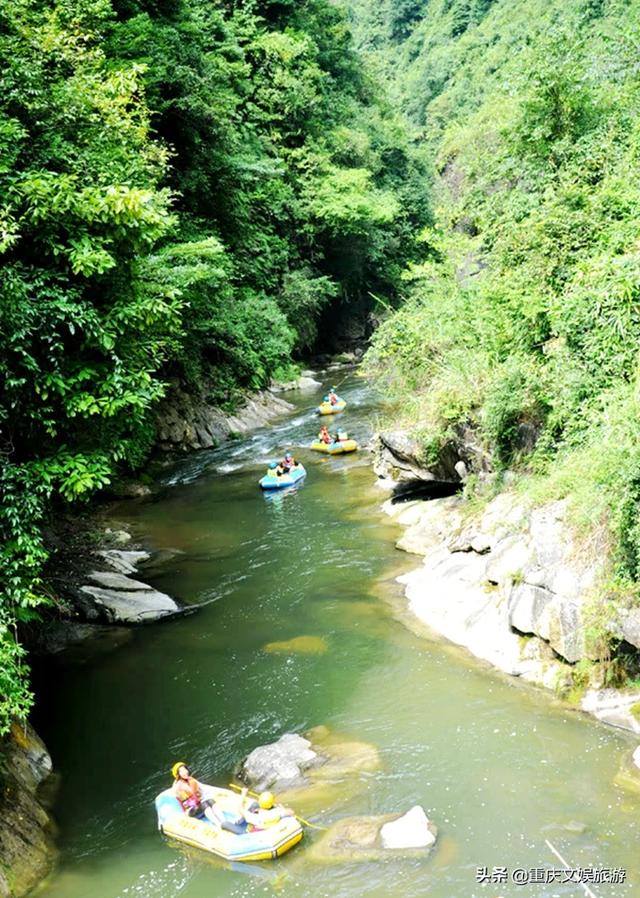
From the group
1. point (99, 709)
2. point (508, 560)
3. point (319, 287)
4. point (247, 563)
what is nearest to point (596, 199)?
point (508, 560)

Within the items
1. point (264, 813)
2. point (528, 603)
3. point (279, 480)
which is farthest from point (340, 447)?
point (264, 813)

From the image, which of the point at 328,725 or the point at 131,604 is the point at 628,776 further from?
the point at 131,604

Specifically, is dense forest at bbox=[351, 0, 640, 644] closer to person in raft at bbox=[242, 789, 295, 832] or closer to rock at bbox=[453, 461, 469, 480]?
rock at bbox=[453, 461, 469, 480]

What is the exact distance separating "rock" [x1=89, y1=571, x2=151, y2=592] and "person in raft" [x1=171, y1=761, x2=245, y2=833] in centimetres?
573

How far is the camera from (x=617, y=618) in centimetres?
776

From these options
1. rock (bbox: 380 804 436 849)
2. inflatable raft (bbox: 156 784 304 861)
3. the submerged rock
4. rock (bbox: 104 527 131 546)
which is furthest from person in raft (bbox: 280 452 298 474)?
rock (bbox: 380 804 436 849)

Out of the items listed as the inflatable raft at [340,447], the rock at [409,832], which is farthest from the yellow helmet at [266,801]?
the inflatable raft at [340,447]

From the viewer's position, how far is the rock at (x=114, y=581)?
12648 mm

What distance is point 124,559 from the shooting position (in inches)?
565

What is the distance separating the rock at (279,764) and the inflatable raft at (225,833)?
16.8 inches

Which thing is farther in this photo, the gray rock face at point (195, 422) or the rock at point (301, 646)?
the gray rock face at point (195, 422)

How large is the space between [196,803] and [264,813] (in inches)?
31.7

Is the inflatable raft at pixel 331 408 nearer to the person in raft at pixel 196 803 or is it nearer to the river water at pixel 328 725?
the river water at pixel 328 725

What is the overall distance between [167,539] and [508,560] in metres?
8.49
